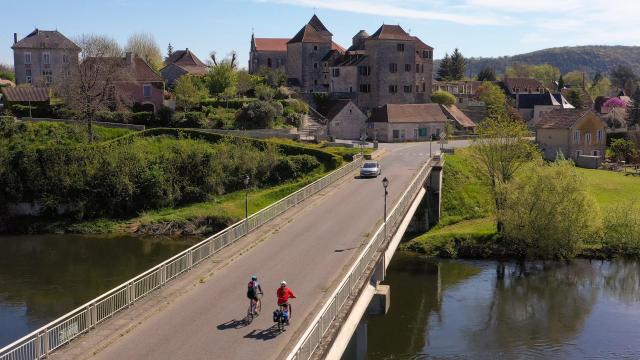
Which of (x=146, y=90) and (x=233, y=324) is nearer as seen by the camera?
(x=233, y=324)

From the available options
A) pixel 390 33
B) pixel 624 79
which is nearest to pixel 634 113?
pixel 390 33

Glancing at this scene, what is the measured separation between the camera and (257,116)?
73.2 meters

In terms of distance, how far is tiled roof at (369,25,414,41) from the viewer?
297ft

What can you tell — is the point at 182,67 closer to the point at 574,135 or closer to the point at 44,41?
the point at 44,41

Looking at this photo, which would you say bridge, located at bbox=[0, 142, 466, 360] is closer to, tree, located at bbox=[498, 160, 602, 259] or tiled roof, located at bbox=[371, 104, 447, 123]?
tree, located at bbox=[498, 160, 602, 259]

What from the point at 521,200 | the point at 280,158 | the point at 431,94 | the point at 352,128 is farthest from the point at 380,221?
the point at 431,94

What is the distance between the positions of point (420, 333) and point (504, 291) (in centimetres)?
904

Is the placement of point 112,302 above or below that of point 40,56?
below

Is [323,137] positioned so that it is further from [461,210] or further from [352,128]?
[461,210]

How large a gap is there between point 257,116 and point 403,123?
59.5 ft

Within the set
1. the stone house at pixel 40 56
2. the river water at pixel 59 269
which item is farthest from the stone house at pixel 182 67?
the river water at pixel 59 269

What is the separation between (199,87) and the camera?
8538cm

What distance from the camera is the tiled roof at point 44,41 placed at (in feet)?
299

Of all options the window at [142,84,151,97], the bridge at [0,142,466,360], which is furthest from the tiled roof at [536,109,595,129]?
the bridge at [0,142,466,360]
